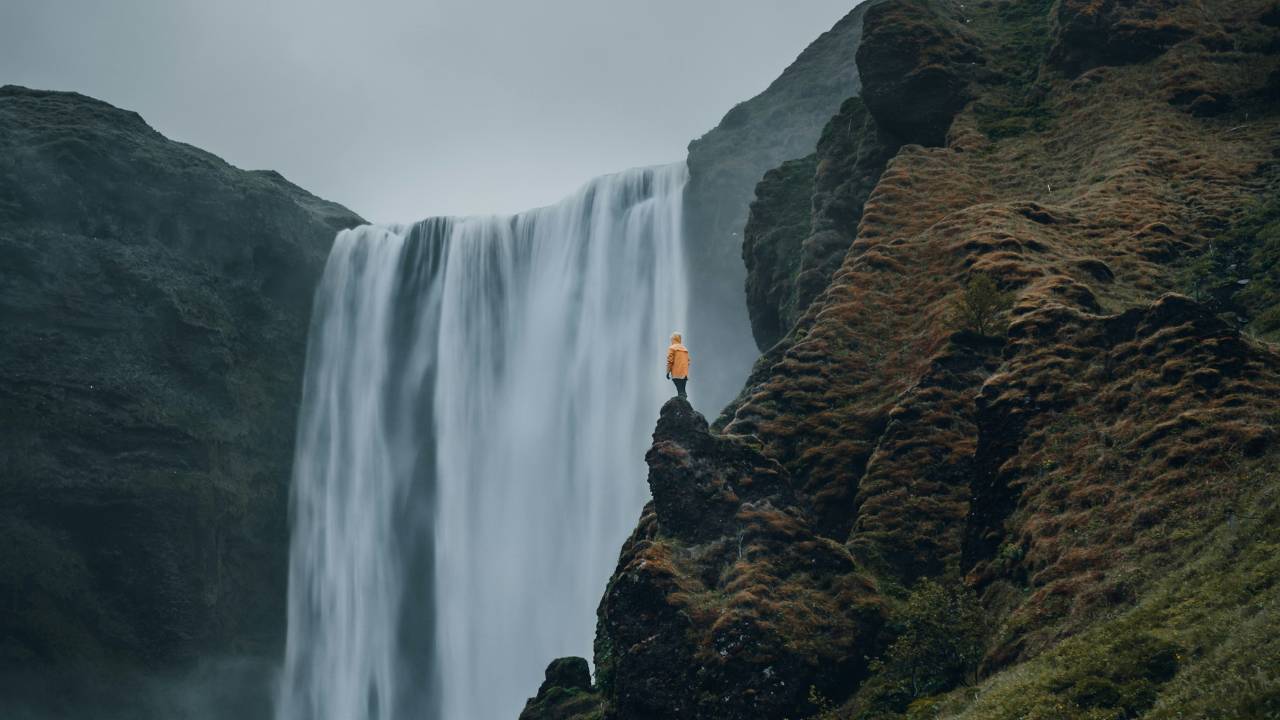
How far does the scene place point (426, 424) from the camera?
70062 millimetres

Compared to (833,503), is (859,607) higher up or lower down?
lower down

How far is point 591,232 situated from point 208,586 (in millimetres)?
32792

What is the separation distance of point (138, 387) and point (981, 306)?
5027cm

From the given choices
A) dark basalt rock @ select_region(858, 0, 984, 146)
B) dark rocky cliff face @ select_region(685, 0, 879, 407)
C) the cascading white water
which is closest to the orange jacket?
dark basalt rock @ select_region(858, 0, 984, 146)

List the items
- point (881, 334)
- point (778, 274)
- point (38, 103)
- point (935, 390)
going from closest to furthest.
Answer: point (935, 390)
point (881, 334)
point (778, 274)
point (38, 103)

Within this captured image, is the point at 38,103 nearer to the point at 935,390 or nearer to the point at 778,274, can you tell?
the point at 778,274

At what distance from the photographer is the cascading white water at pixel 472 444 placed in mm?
61625

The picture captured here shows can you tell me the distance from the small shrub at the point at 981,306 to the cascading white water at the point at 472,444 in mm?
33687

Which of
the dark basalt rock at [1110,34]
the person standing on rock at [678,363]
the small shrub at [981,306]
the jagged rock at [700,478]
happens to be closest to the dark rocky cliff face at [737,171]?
the dark basalt rock at [1110,34]

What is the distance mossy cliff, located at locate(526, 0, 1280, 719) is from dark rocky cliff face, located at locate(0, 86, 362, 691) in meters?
38.5

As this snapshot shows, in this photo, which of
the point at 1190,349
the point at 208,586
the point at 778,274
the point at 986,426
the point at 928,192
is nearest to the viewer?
the point at 1190,349

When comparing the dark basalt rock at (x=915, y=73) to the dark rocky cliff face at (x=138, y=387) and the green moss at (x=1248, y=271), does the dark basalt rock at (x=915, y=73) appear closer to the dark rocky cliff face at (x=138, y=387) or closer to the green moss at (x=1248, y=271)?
the green moss at (x=1248, y=271)

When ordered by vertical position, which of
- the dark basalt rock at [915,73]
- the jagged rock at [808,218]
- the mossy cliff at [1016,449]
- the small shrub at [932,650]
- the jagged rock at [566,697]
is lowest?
the jagged rock at [566,697]

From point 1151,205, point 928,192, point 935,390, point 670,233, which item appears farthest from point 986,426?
point 670,233
